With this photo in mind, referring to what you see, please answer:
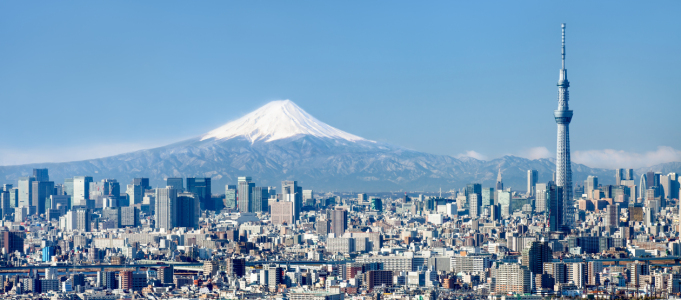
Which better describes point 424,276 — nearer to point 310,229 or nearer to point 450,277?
point 450,277

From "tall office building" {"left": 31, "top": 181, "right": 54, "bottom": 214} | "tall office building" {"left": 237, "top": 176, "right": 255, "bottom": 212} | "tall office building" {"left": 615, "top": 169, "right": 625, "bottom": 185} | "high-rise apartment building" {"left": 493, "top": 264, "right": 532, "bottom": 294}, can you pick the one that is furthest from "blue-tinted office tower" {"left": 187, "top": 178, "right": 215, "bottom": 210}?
"high-rise apartment building" {"left": 493, "top": 264, "right": 532, "bottom": 294}

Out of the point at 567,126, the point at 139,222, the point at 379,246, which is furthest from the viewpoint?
the point at 139,222

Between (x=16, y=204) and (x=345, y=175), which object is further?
(x=345, y=175)

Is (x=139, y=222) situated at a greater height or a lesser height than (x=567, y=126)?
lesser

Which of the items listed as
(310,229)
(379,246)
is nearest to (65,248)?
(379,246)

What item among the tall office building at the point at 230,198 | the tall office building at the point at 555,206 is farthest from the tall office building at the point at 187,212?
the tall office building at the point at 555,206

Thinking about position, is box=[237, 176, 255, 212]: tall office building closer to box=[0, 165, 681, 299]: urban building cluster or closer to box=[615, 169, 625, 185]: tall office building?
box=[0, 165, 681, 299]: urban building cluster
